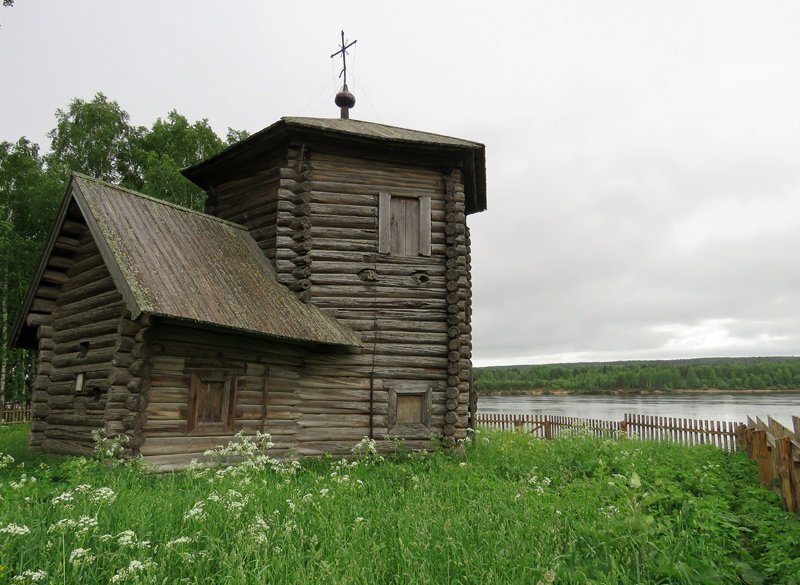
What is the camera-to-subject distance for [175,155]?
2645 cm

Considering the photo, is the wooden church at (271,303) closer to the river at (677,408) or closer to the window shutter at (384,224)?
the window shutter at (384,224)

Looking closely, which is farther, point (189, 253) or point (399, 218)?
point (399, 218)

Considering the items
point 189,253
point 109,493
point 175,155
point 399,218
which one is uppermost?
point 175,155

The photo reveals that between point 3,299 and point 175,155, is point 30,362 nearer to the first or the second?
point 3,299

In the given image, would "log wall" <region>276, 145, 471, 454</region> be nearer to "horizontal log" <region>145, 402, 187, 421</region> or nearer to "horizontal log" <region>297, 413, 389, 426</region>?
"horizontal log" <region>297, 413, 389, 426</region>

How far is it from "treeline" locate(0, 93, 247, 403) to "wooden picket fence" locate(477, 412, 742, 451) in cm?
1824

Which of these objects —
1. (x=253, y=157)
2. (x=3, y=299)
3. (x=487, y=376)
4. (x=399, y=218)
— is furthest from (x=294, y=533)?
(x=487, y=376)

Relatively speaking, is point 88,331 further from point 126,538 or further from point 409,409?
point 126,538

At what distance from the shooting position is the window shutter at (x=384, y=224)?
12328 millimetres

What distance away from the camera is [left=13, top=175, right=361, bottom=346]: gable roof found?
8594 millimetres

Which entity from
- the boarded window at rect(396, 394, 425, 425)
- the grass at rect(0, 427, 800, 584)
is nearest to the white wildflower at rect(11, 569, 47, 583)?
the grass at rect(0, 427, 800, 584)

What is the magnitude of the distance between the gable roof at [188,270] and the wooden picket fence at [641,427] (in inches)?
450

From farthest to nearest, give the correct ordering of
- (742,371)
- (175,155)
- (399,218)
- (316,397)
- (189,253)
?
(742,371), (175,155), (399,218), (316,397), (189,253)

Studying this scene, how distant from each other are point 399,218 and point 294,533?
8910 mm
